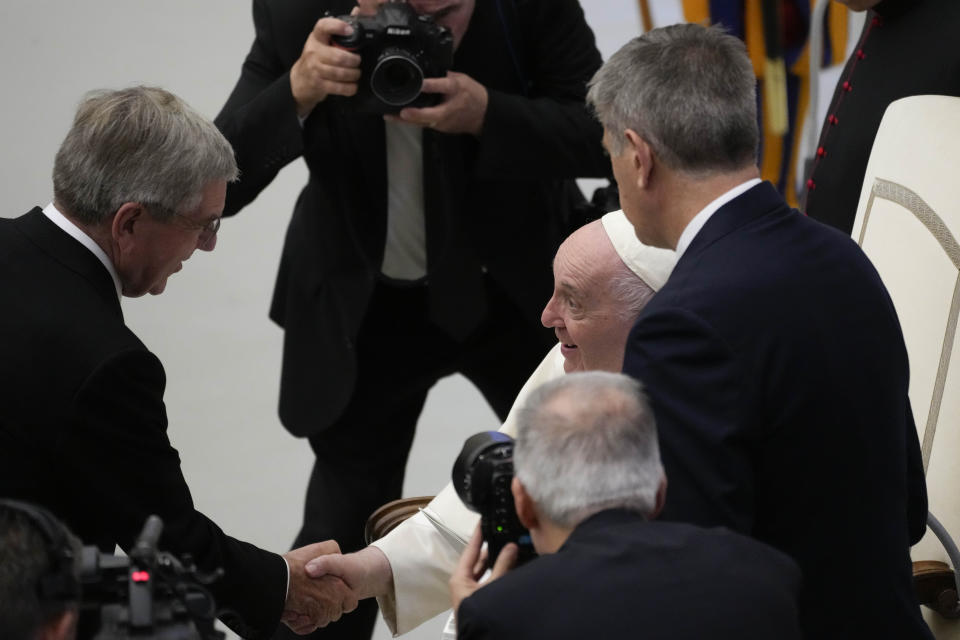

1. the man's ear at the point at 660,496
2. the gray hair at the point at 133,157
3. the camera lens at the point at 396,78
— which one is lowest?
the man's ear at the point at 660,496

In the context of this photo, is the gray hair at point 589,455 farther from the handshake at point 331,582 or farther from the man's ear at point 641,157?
the handshake at point 331,582

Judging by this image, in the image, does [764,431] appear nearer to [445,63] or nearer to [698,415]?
[698,415]

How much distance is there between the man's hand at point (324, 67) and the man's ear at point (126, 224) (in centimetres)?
90

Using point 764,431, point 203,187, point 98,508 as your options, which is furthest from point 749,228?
point 98,508

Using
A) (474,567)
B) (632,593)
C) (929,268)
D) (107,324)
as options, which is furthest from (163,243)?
(929,268)

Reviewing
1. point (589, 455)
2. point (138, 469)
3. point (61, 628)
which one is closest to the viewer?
point (61, 628)

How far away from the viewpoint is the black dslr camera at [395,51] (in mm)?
3328

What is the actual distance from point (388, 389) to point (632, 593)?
1.93 meters

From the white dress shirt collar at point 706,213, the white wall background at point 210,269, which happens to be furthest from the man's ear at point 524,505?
the white wall background at point 210,269

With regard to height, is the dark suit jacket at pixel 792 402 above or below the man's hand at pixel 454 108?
below

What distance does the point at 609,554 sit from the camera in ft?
5.88

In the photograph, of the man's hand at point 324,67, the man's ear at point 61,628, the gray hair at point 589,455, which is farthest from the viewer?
the man's hand at point 324,67

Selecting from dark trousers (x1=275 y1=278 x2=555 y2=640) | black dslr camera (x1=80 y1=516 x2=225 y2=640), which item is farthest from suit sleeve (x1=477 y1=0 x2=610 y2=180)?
black dslr camera (x1=80 y1=516 x2=225 y2=640)

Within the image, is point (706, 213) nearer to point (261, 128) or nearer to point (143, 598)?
point (143, 598)
